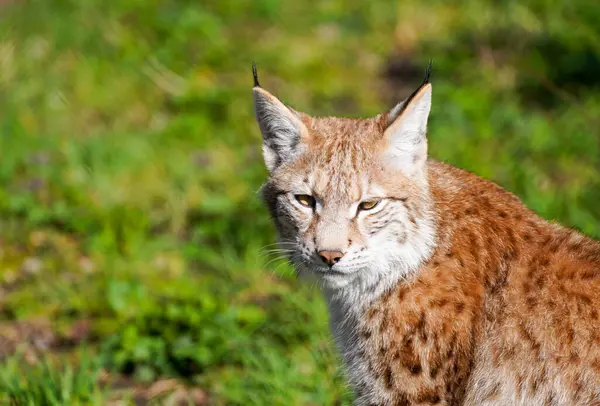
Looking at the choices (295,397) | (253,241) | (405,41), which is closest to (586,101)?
(405,41)

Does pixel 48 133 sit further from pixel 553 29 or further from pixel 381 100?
pixel 553 29

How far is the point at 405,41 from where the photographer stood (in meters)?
8.94

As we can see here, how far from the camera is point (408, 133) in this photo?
154 inches

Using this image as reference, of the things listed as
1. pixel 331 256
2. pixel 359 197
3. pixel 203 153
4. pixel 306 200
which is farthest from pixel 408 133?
pixel 203 153

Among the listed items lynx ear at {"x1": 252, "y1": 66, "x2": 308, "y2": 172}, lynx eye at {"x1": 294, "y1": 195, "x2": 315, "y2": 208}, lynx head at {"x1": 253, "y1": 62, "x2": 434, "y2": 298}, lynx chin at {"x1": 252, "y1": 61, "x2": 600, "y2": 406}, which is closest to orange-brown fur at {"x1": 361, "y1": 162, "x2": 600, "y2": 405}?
lynx chin at {"x1": 252, "y1": 61, "x2": 600, "y2": 406}

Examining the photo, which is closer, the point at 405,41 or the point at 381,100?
the point at 381,100

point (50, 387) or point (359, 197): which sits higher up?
point (359, 197)

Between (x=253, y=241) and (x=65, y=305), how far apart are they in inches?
47.9

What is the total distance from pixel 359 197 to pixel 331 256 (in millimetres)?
289

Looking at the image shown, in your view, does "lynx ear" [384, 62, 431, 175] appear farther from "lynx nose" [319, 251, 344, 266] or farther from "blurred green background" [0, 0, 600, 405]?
"blurred green background" [0, 0, 600, 405]

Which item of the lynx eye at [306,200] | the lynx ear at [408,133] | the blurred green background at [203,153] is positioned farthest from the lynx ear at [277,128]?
the blurred green background at [203,153]

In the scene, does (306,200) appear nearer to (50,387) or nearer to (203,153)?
(50,387)

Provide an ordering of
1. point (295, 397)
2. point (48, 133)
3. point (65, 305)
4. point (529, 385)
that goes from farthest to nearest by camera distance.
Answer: point (48, 133)
point (65, 305)
point (295, 397)
point (529, 385)

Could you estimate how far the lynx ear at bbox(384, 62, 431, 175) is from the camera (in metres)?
3.81
